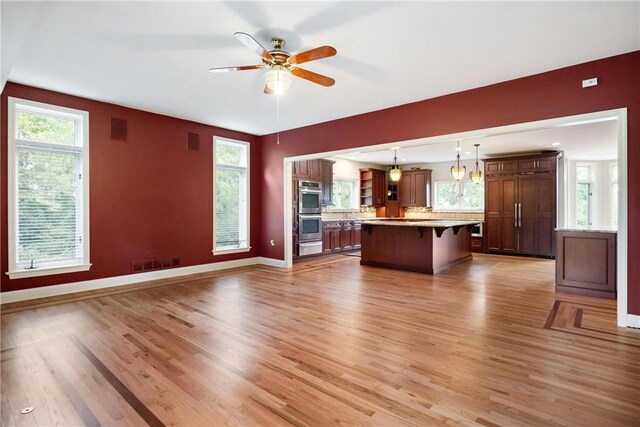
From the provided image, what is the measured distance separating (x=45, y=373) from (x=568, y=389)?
3707mm

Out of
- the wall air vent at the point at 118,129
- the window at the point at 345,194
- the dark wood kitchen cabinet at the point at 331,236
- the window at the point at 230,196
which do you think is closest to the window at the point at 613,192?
the window at the point at 345,194

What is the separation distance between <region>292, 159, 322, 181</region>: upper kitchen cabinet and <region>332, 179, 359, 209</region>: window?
1.44 m

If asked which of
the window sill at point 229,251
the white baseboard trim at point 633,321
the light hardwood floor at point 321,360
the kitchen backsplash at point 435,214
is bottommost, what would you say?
the light hardwood floor at point 321,360

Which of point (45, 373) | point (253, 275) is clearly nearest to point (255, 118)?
point (253, 275)

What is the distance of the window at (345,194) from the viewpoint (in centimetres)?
979

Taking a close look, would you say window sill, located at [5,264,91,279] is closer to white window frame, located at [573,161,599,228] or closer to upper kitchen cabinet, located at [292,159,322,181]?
upper kitchen cabinet, located at [292,159,322,181]

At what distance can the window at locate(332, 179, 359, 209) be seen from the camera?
979 cm

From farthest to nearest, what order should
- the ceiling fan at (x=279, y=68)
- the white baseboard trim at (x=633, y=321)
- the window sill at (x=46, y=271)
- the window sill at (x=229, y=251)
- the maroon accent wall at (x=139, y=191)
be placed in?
the window sill at (x=229, y=251)
the maroon accent wall at (x=139, y=191)
the window sill at (x=46, y=271)
the white baseboard trim at (x=633, y=321)
the ceiling fan at (x=279, y=68)

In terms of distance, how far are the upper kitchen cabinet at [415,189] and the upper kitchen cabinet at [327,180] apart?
3.13 m

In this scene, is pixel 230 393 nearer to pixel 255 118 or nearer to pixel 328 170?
pixel 255 118

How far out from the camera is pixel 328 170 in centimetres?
871

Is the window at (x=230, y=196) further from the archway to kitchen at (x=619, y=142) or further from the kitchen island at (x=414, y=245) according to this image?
the archway to kitchen at (x=619, y=142)

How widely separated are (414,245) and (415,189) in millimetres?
4677

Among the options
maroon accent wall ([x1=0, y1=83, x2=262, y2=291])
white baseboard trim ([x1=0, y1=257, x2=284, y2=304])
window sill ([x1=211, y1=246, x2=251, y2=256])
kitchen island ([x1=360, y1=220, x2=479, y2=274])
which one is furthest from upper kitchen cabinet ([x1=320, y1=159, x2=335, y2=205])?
maroon accent wall ([x1=0, y1=83, x2=262, y2=291])
